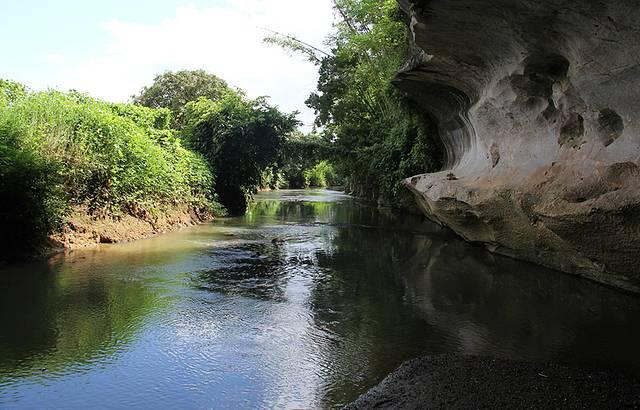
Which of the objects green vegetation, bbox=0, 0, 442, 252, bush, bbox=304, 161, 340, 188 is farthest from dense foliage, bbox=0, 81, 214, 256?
bush, bbox=304, 161, 340, 188

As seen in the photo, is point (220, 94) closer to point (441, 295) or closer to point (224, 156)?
point (224, 156)

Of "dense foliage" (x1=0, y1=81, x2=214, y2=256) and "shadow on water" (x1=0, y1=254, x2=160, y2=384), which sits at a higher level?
"dense foliage" (x1=0, y1=81, x2=214, y2=256)

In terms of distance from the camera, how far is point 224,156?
73.7ft

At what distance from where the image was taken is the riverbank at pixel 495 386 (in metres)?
4.26

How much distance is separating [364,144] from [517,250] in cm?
1680

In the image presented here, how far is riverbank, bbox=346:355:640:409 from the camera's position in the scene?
14.0ft

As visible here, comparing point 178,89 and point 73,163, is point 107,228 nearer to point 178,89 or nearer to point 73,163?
point 73,163

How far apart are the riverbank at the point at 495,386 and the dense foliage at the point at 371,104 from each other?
12.7 m

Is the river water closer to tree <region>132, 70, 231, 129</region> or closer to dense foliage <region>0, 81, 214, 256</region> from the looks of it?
dense foliage <region>0, 81, 214, 256</region>

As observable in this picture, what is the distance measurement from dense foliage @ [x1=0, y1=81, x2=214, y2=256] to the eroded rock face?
7601 mm

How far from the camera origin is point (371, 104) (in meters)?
29.3

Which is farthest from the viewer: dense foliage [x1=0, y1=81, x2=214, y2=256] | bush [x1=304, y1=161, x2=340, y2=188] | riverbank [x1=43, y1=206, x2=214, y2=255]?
bush [x1=304, y1=161, x2=340, y2=188]

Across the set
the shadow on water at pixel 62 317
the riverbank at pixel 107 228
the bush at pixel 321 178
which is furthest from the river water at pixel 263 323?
the bush at pixel 321 178

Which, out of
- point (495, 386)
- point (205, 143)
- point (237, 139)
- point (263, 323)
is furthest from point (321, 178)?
point (495, 386)
